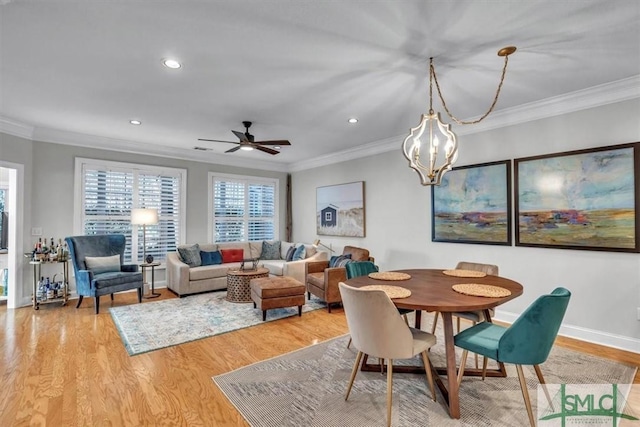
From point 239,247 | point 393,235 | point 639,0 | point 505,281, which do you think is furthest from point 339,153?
point 639,0

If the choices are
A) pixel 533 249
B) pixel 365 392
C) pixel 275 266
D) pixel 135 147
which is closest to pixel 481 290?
pixel 365 392

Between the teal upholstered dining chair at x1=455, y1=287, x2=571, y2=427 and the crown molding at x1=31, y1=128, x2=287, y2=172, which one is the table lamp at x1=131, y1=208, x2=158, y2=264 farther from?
the teal upholstered dining chair at x1=455, y1=287, x2=571, y2=427

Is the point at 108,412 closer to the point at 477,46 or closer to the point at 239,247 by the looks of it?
the point at 477,46

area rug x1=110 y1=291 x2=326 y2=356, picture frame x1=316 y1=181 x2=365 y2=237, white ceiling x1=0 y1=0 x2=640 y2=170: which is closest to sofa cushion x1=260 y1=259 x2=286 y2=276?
area rug x1=110 y1=291 x2=326 y2=356

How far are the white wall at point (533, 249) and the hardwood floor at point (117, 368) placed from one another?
342 millimetres

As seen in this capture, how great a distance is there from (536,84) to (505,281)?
6.76 ft

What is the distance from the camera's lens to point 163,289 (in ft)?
18.9

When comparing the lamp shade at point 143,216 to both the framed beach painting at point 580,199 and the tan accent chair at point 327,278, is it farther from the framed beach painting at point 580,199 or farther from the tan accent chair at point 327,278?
the framed beach painting at point 580,199

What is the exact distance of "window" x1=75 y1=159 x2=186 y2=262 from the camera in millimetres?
5172

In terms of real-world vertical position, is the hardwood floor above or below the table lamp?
below

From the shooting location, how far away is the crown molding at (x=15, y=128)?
420cm

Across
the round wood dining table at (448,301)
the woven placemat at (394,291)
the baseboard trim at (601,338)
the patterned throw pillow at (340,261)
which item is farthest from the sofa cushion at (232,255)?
the baseboard trim at (601,338)

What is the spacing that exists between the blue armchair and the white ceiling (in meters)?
1.80

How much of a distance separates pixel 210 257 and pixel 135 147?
239 cm
